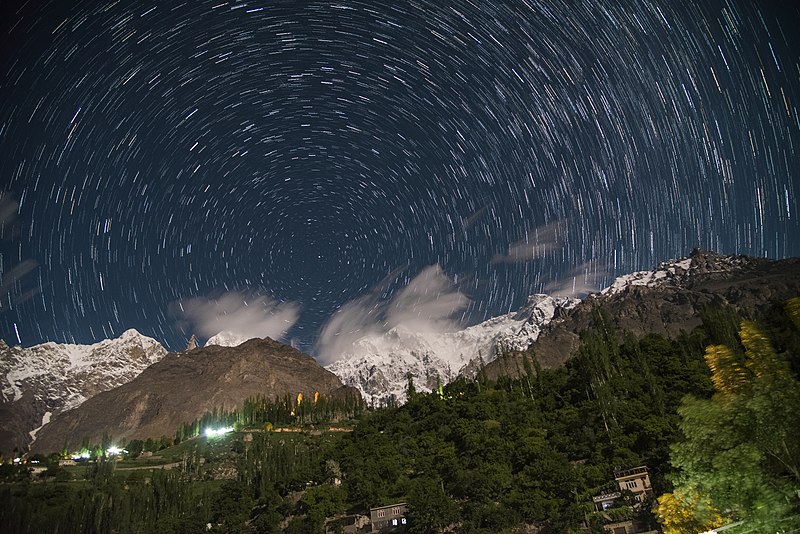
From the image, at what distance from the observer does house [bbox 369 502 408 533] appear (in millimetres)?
69000

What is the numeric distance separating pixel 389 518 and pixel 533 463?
21.5 meters

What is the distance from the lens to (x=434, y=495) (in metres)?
68.6

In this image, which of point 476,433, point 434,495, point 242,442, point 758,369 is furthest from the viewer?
point 242,442

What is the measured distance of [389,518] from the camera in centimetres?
7038

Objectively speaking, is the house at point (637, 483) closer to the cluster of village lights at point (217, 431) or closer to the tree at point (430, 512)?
the tree at point (430, 512)

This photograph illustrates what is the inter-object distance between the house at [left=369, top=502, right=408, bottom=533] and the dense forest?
7.93ft

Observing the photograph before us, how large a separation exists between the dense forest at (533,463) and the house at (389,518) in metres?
2.42

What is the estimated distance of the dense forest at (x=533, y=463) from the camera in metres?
18.6

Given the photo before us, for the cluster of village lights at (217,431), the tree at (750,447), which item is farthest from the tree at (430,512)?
the cluster of village lights at (217,431)

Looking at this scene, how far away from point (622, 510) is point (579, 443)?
17.8m

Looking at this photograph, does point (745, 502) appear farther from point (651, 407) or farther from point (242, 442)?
point (242, 442)

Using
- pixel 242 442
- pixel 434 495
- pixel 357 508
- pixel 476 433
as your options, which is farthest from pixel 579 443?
pixel 242 442

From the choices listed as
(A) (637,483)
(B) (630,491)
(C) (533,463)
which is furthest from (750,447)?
(C) (533,463)

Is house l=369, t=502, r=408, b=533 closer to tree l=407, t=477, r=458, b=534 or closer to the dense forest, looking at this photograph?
tree l=407, t=477, r=458, b=534
